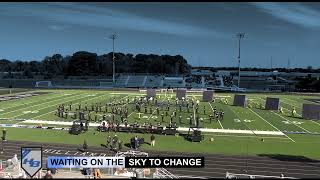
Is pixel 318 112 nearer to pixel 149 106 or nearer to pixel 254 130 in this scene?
pixel 254 130

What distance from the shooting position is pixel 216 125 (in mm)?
39562

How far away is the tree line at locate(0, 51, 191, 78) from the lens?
163 metres

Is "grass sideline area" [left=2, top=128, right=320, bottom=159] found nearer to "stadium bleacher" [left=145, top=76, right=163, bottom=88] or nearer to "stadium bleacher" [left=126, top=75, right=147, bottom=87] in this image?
"stadium bleacher" [left=145, top=76, right=163, bottom=88]

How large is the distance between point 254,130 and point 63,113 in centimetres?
1999

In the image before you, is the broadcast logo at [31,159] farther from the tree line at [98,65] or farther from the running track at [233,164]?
the tree line at [98,65]

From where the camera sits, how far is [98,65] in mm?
165750

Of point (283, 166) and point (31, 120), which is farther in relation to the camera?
point (31, 120)

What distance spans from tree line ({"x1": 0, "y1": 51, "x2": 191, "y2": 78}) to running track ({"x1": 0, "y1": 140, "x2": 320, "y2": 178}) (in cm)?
12683

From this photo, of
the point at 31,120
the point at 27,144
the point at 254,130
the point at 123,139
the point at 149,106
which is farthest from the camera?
the point at 149,106

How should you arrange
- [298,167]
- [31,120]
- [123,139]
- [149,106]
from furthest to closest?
[149,106]
[31,120]
[123,139]
[298,167]

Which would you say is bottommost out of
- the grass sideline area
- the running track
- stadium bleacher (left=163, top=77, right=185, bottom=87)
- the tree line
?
the running track

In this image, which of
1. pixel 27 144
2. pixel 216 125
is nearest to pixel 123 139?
pixel 27 144

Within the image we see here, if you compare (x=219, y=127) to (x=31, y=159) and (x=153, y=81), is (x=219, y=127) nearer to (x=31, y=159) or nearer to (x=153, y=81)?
(x=31, y=159)

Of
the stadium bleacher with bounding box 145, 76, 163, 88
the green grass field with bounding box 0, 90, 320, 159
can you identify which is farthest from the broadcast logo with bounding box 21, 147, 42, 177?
the stadium bleacher with bounding box 145, 76, 163, 88
